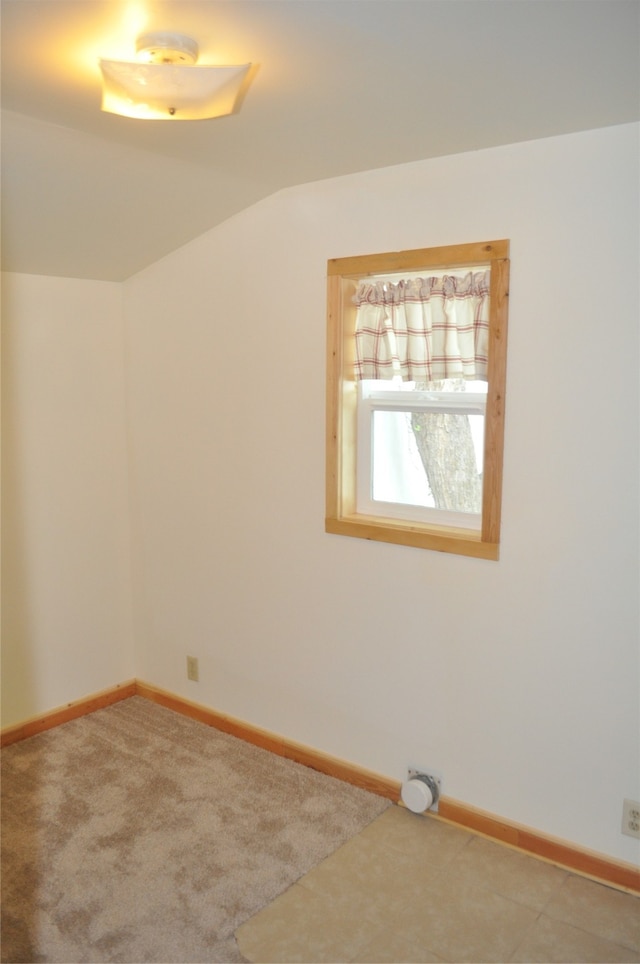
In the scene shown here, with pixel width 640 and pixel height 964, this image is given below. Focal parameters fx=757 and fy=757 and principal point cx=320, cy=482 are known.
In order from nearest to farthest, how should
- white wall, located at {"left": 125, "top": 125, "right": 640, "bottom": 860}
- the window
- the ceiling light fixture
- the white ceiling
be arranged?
the white ceiling → the ceiling light fixture → white wall, located at {"left": 125, "top": 125, "right": 640, "bottom": 860} → the window

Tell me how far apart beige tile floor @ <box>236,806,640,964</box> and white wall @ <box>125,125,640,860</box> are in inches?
7.1

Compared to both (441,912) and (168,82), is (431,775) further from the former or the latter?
(168,82)

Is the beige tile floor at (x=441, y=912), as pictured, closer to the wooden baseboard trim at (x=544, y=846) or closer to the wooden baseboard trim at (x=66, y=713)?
the wooden baseboard trim at (x=544, y=846)

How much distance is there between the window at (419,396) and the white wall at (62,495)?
4.29 feet

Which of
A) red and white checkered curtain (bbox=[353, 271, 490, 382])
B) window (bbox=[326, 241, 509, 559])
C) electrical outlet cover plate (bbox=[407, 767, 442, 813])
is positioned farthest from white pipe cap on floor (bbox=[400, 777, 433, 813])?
red and white checkered curtain (bbox=[353, 271, 490, 382])

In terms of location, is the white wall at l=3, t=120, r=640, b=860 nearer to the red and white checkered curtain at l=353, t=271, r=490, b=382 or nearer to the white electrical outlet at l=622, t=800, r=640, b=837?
the white electrical outlet at l=622, t=800, r=640, b=837

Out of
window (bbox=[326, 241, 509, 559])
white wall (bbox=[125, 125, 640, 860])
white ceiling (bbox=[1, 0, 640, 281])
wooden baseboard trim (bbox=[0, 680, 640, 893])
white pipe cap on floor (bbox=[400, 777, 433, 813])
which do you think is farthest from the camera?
white pipe cap on floor (bbox=[400, 777, 433, 813])

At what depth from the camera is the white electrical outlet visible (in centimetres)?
240

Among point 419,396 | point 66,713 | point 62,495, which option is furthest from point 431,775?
point 62,495

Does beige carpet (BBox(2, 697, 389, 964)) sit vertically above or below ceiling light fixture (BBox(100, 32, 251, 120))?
below

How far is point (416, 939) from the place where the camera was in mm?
2229

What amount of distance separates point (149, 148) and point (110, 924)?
2.44m

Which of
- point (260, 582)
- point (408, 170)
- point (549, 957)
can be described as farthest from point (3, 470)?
point (549, 957)

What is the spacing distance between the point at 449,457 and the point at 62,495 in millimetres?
1854
